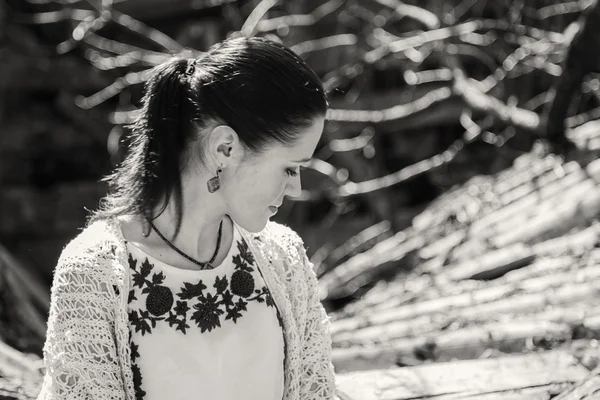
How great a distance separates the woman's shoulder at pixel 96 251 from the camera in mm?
1561

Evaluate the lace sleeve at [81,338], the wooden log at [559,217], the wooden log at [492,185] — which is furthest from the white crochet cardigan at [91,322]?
the wooden log at [492,185]

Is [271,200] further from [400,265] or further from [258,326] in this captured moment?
[400,265]

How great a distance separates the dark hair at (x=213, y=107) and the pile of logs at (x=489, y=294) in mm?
753

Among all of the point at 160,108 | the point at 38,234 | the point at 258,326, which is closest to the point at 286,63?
the point at 160,108

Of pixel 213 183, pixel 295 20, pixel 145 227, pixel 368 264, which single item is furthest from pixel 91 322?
pixel 295 20

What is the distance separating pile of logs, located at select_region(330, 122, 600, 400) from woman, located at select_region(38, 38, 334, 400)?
0.46 metres

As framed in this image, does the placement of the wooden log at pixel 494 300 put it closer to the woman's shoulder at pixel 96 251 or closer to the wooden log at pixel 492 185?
the wooden log at pixel 492 185

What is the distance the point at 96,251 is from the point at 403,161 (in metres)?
4.88

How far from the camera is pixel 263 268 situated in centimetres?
179

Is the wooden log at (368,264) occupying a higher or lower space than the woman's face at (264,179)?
higher

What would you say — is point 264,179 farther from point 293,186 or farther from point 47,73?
point 47,73

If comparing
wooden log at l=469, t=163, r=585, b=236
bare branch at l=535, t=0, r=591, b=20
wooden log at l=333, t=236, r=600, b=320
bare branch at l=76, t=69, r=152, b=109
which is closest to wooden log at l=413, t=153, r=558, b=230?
wooden log at l=469, t=163, r=585, b=236

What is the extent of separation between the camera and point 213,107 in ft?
5.22

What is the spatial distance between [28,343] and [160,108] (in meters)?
1.57
